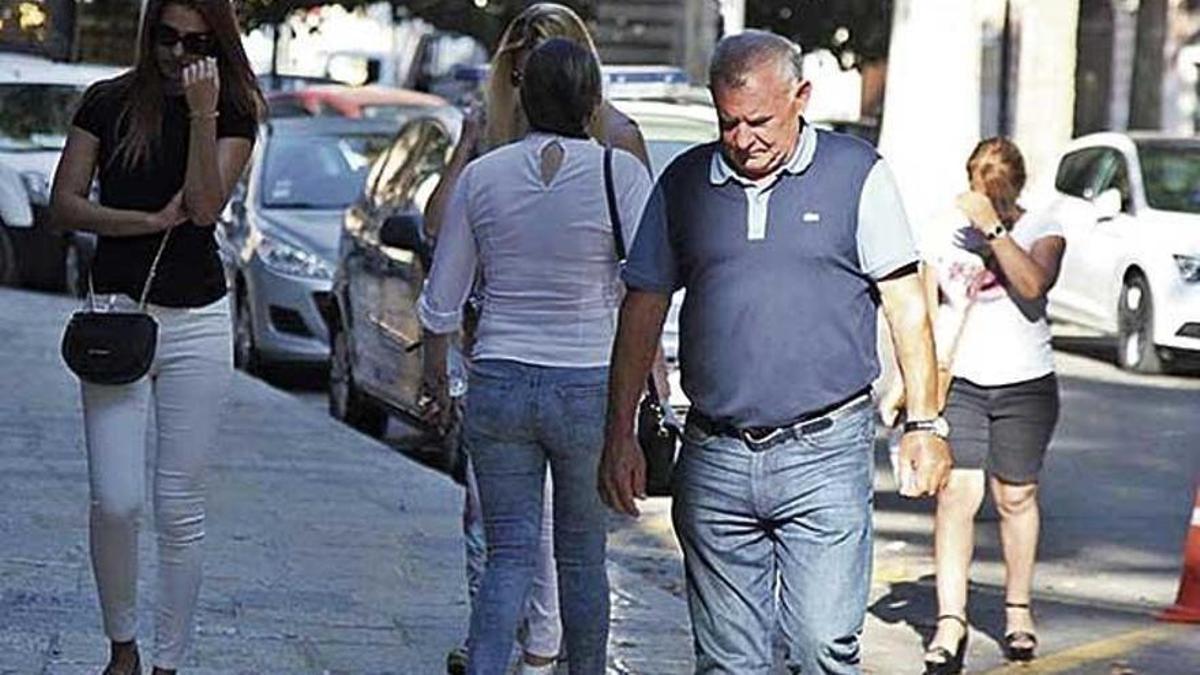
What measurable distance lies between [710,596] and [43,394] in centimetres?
908

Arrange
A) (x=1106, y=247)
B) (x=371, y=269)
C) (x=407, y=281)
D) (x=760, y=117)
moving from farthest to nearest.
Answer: (x=1106, y=247) < (x=371, y=269) < (x=407, y=281) < (x=760, y=117)

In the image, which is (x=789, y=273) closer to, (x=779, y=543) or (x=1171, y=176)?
(x=779, y=543)

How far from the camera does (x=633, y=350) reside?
20.6ft

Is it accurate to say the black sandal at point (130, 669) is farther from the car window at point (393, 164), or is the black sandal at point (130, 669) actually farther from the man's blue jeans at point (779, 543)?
the car window at point (393, 164)

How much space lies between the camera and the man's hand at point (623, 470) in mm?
6281

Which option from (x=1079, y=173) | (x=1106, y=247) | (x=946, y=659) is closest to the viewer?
(x=946, y=659)

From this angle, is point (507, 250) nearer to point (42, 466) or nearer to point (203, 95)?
point (203, 95)

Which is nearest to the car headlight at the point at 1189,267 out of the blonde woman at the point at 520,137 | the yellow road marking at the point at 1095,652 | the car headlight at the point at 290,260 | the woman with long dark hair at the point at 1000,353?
the car headlight at the point at 290,260

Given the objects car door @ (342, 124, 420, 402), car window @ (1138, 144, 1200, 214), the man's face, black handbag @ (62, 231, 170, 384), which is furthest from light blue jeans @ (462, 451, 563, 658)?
car window @ (1138, 144, 1200, 214)

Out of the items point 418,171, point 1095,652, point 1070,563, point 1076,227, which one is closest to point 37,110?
point 1076,227

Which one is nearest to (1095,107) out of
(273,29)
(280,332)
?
(273,29)

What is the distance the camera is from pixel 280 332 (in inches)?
687

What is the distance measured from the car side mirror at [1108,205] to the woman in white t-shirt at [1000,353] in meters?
12.1

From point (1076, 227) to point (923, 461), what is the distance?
16.0 metres
